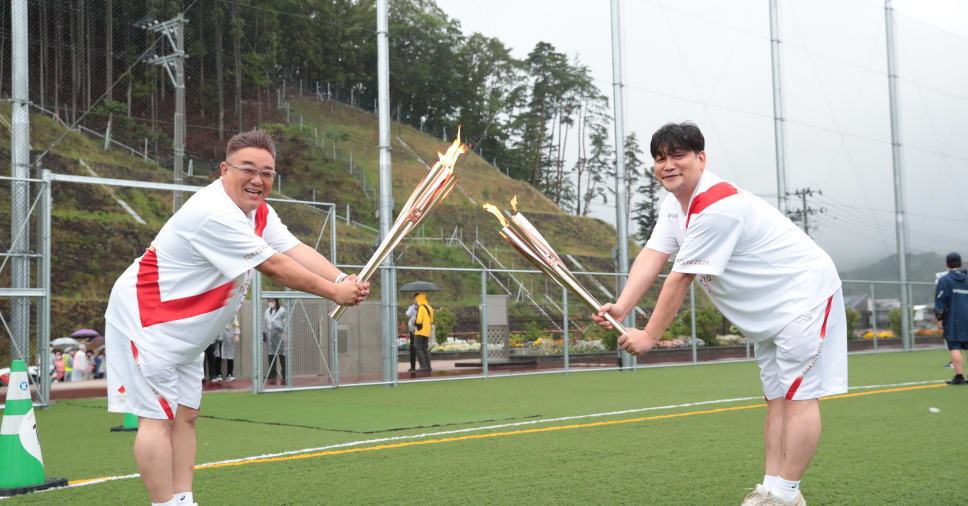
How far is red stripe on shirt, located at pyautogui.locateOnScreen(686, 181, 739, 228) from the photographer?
166 inches

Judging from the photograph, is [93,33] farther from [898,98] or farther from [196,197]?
[196,197]

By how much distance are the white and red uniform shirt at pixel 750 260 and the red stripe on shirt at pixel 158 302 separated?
84.8 inches

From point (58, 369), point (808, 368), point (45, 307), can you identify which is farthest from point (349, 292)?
point (58, 369)

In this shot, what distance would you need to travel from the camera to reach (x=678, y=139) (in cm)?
432

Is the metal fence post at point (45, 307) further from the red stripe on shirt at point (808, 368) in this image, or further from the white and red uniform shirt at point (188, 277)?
the red stripe on shirt at point (808, 368)

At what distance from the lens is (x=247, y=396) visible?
14219mm

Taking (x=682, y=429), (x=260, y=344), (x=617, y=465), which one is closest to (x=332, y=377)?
(x=260, y=344)

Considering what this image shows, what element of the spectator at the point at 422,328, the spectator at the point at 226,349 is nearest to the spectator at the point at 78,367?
the spectator at the point at 226,349

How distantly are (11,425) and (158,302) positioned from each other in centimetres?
245

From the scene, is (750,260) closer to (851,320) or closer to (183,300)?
(183,300)

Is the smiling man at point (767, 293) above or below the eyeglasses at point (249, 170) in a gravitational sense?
below

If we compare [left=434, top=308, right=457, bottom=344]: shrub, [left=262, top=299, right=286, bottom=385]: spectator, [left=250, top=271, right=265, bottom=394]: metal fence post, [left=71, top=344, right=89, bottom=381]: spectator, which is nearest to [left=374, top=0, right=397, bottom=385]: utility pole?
[left=262, top=299, right=286, bottom=385]: spectator

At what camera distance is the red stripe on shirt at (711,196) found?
13.9 feet

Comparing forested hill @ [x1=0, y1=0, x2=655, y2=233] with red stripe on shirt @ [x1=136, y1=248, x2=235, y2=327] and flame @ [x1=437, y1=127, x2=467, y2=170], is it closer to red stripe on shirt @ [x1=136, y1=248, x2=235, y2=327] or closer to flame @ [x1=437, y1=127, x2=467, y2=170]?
flame @ [x1=437, y1=127, x2=467, y2=170]
